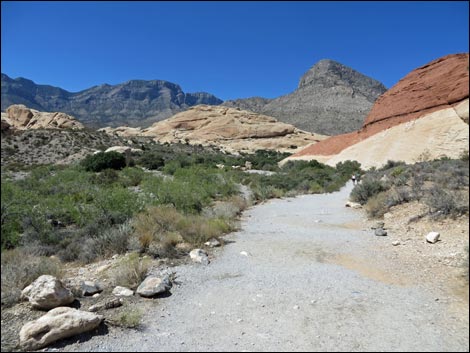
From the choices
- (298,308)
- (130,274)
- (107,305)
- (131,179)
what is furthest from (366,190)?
(131,179)

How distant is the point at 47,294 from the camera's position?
4.39 meters

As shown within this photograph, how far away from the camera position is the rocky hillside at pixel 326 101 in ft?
295

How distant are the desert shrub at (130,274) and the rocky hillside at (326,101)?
272ft

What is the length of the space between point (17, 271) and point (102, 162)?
23064 mm

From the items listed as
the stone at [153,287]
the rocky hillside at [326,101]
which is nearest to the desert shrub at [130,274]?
the stone at [153,287]

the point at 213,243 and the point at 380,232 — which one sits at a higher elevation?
the point at 213,243

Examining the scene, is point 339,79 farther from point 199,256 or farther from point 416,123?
point 199,256

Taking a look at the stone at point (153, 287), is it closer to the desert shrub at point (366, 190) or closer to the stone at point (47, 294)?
the stone at point (47, 294)

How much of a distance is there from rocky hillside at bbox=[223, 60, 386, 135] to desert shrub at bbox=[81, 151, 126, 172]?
65837 mm

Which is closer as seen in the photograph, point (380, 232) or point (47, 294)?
point (47, 294)

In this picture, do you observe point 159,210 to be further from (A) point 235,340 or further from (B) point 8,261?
(A) point 235,340

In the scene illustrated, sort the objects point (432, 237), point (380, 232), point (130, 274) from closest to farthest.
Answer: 1. point (130, 274)
2. point (432, 237)
3. point (380, 232)

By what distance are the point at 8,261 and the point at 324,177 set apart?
24663 millimetres

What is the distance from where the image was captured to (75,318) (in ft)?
12.6
